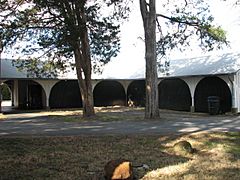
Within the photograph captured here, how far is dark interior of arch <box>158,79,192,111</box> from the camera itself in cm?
2728

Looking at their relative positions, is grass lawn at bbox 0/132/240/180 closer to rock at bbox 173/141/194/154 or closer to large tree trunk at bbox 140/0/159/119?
rock at bbox 173/141/194/154

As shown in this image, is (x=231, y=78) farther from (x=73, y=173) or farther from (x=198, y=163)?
(x=73, y=173)

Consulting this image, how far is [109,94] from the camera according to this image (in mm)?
33219

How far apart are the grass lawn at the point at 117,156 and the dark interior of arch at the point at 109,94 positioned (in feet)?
67.1

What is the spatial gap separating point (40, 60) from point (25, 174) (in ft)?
45.9

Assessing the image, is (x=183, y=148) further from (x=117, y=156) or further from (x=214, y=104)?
(x=214, y=104)

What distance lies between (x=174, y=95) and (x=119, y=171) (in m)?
21.1

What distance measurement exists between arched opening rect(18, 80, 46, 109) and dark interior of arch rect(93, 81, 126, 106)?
456 centimetres

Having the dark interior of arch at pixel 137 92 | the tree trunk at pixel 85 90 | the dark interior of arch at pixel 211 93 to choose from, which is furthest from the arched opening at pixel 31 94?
the dark interior of arch at pixel 211 93

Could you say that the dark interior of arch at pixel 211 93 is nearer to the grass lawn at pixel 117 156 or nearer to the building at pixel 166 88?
the building at pixel 166 88

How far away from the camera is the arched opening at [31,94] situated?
3256 centimetres

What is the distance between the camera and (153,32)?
19.0 m

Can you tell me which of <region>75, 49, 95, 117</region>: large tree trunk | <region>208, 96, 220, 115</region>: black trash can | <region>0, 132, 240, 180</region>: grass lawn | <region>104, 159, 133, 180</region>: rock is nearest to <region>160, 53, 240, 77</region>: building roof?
<region>208, 96, 220, 115</region>: black trash can

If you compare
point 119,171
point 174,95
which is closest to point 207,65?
point 174,95
